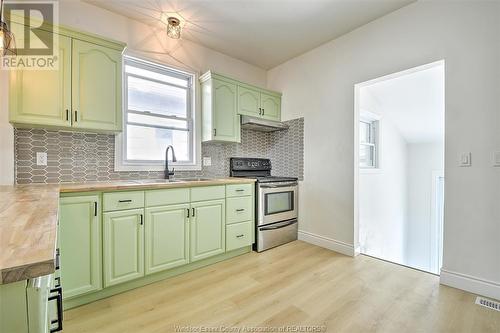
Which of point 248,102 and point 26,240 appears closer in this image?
point 26,240

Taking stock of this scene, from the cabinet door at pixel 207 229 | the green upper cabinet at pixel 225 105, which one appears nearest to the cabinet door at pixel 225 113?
the green upper cabinet at pixel 225 105

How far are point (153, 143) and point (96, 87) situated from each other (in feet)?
2.82

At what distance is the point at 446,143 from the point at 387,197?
2037 millimetres

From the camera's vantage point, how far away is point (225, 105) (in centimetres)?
310

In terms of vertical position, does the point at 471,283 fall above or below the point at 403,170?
below

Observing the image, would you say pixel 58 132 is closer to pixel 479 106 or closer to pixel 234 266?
pixel 234 266

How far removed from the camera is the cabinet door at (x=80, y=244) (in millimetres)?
1699

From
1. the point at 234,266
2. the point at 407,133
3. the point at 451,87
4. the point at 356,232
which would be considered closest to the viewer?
the point at 451,87

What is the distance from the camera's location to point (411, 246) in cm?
431

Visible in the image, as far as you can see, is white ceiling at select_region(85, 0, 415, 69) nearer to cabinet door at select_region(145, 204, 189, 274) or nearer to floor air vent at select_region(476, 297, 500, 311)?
cabinet door at select_region(145, 204, 189, 274)

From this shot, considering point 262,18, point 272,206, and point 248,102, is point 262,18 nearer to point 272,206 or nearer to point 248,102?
point 248,102

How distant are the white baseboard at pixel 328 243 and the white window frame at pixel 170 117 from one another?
179 centimetres

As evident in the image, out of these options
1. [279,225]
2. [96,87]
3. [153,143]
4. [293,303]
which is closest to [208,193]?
[153,143]

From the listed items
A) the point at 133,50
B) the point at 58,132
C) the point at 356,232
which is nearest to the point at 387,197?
the point at 356,232
